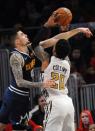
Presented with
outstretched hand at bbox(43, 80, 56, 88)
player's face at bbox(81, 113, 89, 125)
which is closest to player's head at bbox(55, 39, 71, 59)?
outstretched hand at bbox(43, 80, 56, 88)

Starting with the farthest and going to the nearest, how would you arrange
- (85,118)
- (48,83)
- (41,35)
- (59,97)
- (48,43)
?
1. (85,118)
2. (41,35)
3. (48,43)
4. (59,97)
5. (48,83)

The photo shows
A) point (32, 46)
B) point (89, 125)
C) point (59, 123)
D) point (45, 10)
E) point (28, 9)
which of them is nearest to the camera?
point (59, 123)

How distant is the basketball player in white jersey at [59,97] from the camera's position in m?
9.16

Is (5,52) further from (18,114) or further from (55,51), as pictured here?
(55,51)

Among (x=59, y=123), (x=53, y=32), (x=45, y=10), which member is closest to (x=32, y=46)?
(x=59, y=123)

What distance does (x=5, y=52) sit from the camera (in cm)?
1191

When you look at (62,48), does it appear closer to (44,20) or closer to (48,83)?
(48,83)

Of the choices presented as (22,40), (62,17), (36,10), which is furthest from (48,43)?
(36,10)

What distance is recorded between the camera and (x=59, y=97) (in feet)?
30.3

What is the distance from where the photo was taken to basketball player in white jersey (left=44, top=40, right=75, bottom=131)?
9156 millimetres

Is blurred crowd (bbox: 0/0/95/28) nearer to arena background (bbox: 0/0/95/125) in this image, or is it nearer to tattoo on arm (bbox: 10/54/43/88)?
arena background (bbox: 0/0/95/125)

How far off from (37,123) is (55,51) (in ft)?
8.22

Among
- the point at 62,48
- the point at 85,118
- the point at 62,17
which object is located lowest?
the point at 85,118

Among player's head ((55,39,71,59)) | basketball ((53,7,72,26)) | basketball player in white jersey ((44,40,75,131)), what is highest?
basketball ((53,7,72,26))
